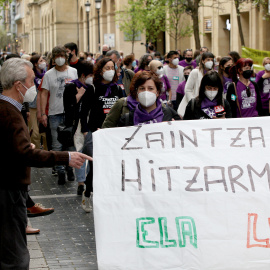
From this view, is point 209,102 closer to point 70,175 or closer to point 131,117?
point 131,117

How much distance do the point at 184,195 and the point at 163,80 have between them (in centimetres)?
748

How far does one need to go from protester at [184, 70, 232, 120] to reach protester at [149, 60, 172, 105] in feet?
14.0

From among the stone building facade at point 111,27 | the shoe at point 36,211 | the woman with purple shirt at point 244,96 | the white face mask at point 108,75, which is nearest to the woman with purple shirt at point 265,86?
the woman with purple shirt at point 244,96

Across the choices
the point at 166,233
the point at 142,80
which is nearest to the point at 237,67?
the point at 142,80

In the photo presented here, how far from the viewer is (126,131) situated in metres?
5.80

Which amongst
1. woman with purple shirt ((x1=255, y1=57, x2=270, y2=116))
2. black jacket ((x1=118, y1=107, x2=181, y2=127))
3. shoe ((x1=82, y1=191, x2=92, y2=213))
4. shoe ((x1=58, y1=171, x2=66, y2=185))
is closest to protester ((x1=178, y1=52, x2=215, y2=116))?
woman with purple shirt ((x1=255, y1=57, x2=270, y2=116))

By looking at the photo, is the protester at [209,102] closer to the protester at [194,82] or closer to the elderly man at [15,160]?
the elderly man at [15,160]

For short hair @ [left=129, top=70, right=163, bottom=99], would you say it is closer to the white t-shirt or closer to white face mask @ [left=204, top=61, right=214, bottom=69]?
the white t-shirt

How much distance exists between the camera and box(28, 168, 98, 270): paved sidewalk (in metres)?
6.36

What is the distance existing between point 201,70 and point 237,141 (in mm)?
5883

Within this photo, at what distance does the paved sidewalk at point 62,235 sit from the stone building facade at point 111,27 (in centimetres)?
1818

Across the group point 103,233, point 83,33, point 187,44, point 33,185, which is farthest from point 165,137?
point 83,33

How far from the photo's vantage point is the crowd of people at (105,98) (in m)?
6.39

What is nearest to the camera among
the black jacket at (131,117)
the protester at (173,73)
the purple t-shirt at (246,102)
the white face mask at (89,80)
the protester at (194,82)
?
the black jacket at (131,117)
